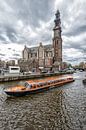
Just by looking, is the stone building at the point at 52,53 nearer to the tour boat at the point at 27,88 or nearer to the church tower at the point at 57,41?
the church tower at the point at 57,41

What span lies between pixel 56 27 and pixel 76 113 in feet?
508

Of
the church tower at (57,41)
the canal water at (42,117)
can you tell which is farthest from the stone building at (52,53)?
the canal water at (42,117)

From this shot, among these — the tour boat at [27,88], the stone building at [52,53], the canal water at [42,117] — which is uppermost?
the stone building at [52,53]

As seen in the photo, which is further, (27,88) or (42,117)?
(27,88)

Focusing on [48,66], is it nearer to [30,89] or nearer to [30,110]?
[30,89]

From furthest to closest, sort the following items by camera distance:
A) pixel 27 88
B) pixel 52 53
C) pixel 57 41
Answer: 1. pixel 57 41
2. pixel 52 53
3. pixel 27 88

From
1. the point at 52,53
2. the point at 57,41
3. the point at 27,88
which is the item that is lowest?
the point at 27,88

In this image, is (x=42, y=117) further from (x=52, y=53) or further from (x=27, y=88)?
(x=52, y=53)

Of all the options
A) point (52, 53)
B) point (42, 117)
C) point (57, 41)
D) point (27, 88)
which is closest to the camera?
point (42, 117)

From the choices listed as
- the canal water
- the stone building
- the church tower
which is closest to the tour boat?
the canal water

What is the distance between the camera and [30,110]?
23.9 meters

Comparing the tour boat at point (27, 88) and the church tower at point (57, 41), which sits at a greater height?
the church tower at point (57, 41)

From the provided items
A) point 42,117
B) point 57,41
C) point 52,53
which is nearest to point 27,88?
point 42,117

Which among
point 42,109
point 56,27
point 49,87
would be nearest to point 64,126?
point 42,109
